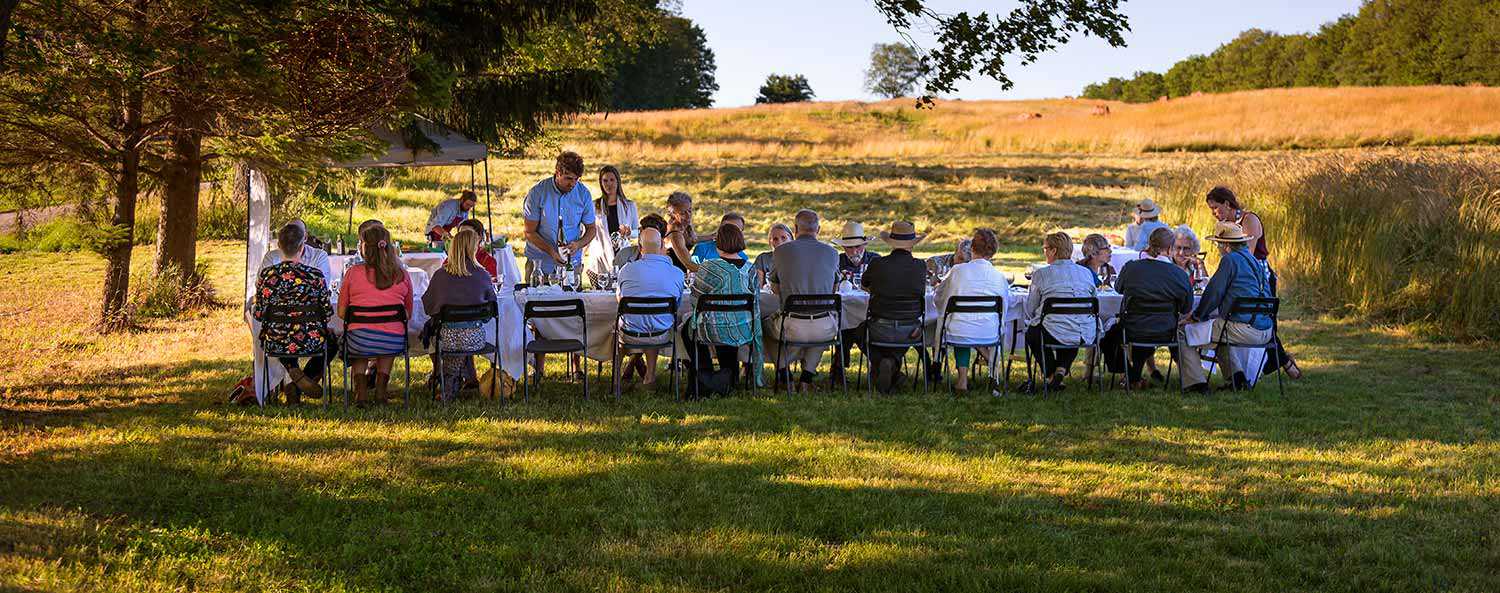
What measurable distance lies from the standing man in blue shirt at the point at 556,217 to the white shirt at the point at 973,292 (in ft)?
9.89

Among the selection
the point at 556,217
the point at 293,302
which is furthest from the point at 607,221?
the point at 293,302

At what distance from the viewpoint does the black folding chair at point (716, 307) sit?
8.48 m

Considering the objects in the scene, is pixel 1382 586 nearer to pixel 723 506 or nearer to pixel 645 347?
pixel 723 506

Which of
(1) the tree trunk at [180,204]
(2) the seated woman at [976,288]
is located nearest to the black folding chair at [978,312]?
(2) the seated woman at [976,288]

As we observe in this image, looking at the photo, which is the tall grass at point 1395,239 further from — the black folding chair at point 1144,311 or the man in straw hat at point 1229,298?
the black folding chair at point 1144,311

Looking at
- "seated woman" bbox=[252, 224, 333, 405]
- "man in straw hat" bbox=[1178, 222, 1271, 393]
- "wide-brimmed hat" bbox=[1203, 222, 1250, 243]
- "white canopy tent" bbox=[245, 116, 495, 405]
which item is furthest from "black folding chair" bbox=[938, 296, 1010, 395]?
"white canopy tent" bbox=[245, 116, 495, 405]

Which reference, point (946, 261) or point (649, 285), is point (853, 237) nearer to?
point (946, 261)

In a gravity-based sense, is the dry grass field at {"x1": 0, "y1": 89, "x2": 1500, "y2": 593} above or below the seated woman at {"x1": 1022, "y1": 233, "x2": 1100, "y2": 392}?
below

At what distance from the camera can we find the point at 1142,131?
138 feet

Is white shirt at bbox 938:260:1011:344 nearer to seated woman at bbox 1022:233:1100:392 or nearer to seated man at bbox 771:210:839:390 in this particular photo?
seated woman at bbox 1022:233:1100:392

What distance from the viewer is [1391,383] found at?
32.8 ft

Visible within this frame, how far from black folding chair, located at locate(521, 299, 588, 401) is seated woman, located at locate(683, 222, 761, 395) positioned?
0.78 meters

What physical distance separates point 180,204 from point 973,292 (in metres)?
8.71

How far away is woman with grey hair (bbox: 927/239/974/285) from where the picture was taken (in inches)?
371
